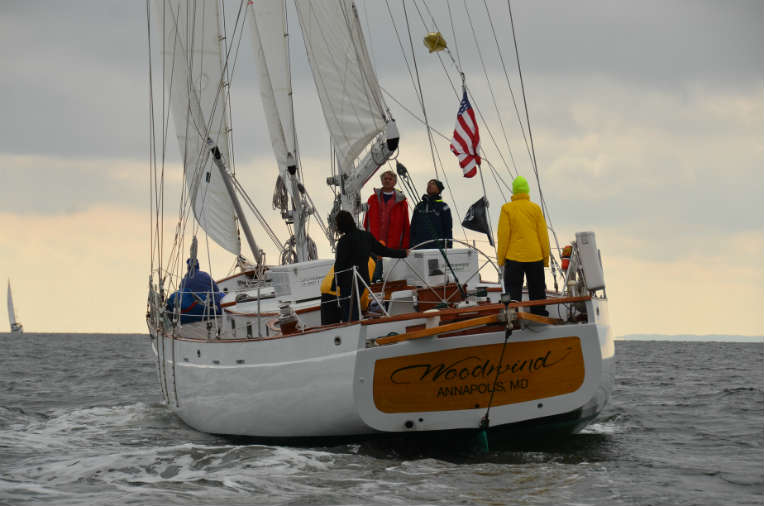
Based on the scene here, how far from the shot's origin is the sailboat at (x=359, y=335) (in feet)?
30.1

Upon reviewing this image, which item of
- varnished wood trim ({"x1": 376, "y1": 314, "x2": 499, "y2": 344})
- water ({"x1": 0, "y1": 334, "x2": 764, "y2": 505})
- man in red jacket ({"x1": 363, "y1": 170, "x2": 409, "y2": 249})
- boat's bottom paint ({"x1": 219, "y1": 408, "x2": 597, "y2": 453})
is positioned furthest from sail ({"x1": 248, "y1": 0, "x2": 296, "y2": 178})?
varnished wood trim ({"x1": 376, "y1": 314, "x2": 499, "y2": 344})

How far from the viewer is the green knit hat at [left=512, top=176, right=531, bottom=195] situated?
1023cm

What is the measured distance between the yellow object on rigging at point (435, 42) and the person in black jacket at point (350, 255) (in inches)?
186

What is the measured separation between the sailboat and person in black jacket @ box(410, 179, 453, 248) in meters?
0.65

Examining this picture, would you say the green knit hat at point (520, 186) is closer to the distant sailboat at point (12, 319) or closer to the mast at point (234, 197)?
the mast at point (234, 197)

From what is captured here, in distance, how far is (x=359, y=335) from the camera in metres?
9.17

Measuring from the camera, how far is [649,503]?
7.64m

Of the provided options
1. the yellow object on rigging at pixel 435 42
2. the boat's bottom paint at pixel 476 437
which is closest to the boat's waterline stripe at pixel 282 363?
the boat's bottom paint at pixel 476 437

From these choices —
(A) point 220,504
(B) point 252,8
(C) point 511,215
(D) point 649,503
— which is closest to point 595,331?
(C) point 511,215

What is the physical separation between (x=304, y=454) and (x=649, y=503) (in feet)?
12.0

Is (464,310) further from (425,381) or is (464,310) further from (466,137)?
(466,137)

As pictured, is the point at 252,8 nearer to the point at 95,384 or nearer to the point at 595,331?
the point at 595,331

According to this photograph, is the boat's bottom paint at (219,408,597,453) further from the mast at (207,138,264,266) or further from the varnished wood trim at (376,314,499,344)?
the mast at (207,138,264,266)

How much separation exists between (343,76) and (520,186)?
3.94 meters
